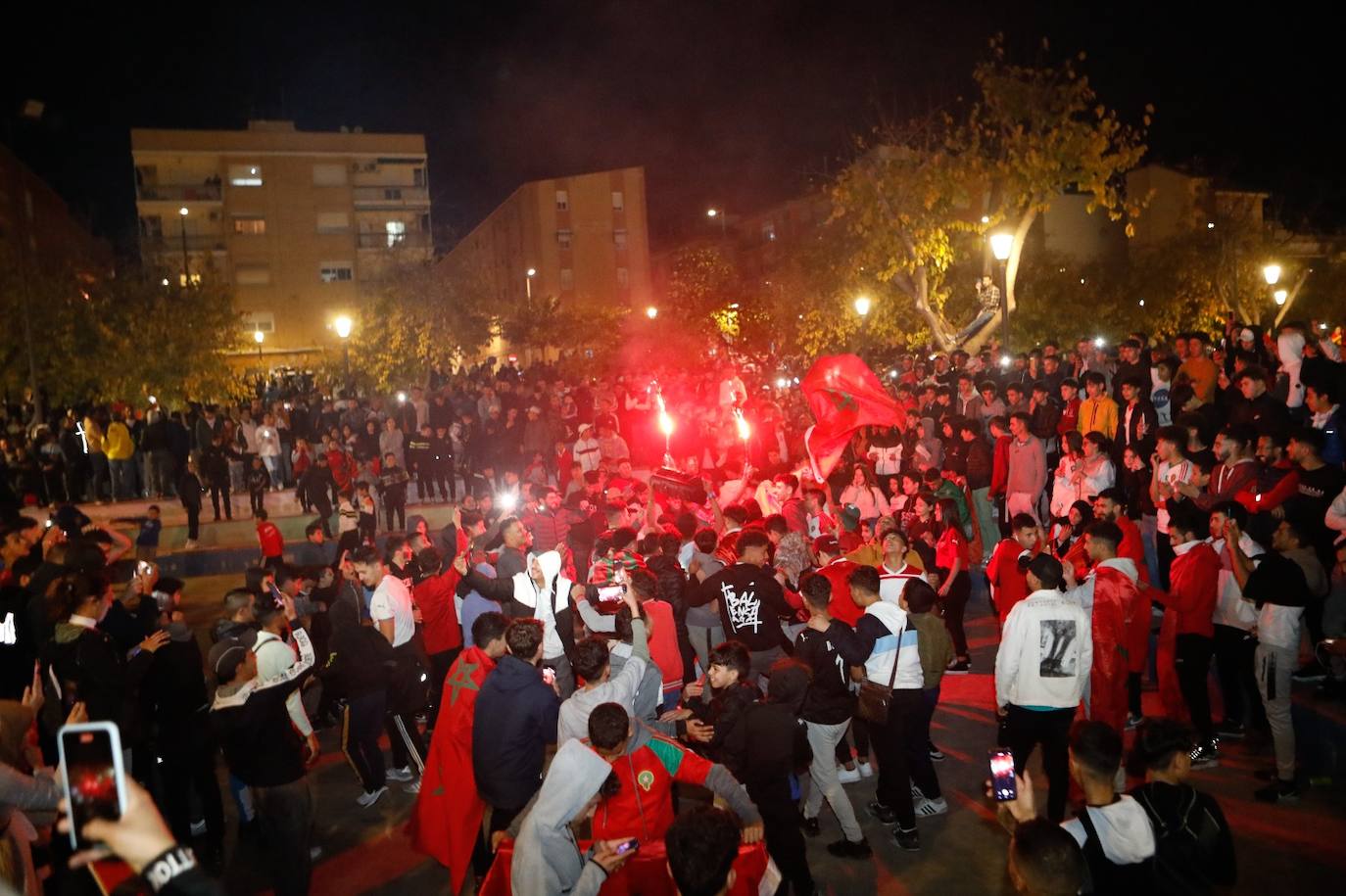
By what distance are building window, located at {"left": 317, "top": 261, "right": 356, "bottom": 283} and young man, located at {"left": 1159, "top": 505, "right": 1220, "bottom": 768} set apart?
191ft

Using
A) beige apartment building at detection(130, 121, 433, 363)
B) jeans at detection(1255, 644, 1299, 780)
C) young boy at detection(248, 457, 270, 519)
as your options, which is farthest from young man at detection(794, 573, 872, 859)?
beige apartment building at detection(130, 121, 433, 363)

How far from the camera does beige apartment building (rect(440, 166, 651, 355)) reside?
57344mm

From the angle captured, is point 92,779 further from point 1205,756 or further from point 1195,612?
point 1205,756

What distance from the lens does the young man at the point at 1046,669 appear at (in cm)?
580

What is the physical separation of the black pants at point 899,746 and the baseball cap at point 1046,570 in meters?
1.09

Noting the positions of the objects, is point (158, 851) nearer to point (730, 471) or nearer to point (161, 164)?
point (730, 471)

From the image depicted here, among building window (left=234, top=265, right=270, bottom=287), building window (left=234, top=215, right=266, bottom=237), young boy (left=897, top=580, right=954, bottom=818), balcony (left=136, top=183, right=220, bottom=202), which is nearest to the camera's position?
young boy (left=897, top=580, right=954, bottom=818)

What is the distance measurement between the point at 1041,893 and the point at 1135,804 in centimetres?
72

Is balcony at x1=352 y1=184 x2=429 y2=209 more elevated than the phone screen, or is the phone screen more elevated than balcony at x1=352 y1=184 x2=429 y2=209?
balcony at x1=352 y1=184 x2=429 y2=209

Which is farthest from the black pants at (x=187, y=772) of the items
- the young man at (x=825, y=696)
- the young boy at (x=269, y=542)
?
the young boy at (x=269, y=542)

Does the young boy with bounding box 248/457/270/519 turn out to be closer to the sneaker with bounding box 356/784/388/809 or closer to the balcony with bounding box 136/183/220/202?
the sneaker with bounding box 356/784/388/809

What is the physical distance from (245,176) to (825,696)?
59996 millimetres

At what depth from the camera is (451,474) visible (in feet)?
63.8

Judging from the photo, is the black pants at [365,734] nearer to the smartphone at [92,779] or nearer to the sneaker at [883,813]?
the sneaker at [883,813]
